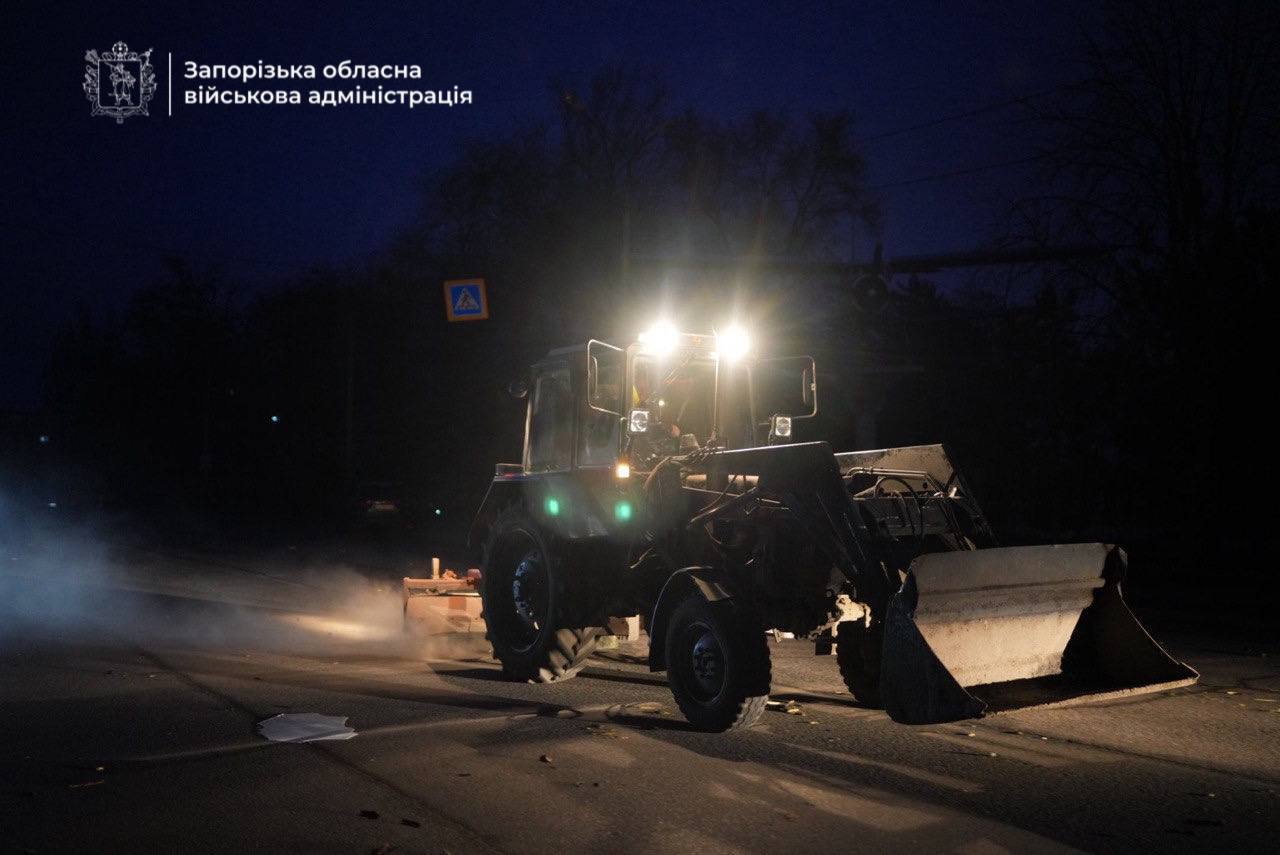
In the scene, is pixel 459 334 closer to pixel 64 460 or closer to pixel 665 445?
pixel 665 445

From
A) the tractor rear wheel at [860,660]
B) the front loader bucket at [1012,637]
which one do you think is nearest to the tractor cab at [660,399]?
the tractor rear wheel at [860,660]

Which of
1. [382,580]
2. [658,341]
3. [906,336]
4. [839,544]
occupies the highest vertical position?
[906,336]

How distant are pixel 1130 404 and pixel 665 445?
1675cm

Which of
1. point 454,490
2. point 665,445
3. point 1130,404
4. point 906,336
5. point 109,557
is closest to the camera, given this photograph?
point 665,445

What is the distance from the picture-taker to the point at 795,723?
26.6ft

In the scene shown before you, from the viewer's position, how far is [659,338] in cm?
932

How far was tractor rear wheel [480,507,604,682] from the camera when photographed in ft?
31.6

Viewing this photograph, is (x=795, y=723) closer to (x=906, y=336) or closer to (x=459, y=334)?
(x=906, y=336)

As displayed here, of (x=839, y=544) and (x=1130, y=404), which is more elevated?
(x=1130, y=404)

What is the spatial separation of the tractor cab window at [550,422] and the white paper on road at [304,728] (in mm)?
2962

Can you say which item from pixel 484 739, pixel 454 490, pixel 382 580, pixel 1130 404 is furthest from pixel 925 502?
pixel 454 490

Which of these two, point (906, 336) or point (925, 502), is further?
point (906, 336)

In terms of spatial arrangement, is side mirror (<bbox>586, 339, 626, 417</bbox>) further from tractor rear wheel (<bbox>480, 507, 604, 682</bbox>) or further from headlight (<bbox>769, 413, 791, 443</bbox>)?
tractor rear wheel (<bbox>480, 507, 604, 682</bbox>)

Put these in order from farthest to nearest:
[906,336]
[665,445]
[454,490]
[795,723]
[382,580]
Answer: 1. [454,490]
2. [906,336]
3. [382,580]
4. [665,445]
5. [795,723]
